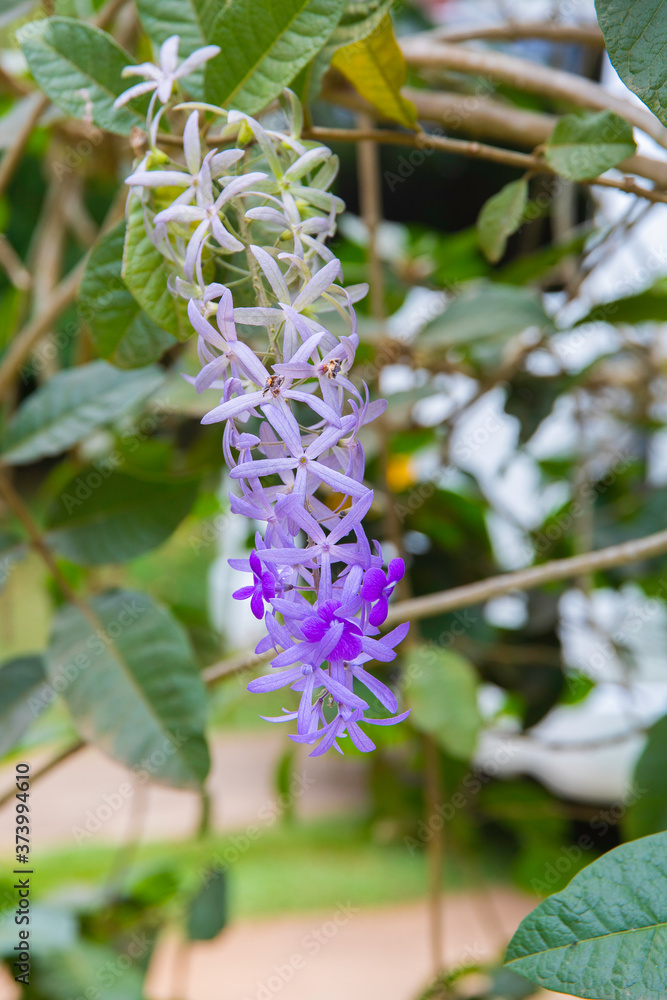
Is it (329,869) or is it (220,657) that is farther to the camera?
(329,869)

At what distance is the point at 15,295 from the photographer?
936 mm

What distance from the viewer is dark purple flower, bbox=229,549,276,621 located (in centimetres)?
22

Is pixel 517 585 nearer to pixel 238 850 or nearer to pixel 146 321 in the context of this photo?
pixel 146 321

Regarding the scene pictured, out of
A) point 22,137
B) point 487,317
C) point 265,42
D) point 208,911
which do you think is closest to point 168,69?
point 265,42

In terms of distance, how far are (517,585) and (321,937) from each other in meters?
1.40

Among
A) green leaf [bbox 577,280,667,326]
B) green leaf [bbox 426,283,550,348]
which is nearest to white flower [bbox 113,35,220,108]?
green leaf [bbox 426,283,550,348]

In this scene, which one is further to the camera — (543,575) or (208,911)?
(208,911)

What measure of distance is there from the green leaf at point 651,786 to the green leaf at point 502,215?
0.37 meters

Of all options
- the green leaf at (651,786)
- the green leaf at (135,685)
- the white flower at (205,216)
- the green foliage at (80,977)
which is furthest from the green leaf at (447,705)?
the white flower at (205,216)

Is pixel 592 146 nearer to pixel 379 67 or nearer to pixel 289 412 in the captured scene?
pixel 379 67

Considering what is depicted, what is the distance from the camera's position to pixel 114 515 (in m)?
0.52

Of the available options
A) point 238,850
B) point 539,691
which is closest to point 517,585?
point 539,691

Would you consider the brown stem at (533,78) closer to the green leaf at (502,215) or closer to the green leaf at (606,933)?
the green leaf at (502,215)

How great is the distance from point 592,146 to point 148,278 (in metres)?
0.19
